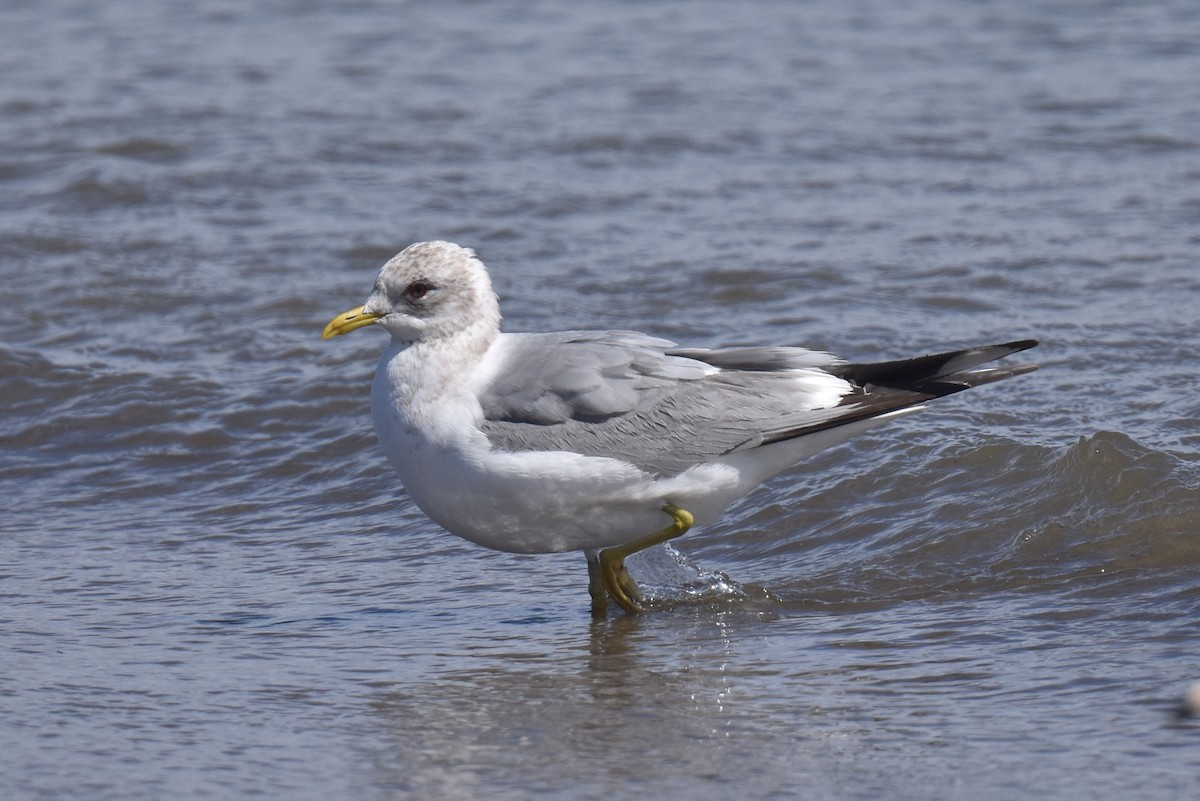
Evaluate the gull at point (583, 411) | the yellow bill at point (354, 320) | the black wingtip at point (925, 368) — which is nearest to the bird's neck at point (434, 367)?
the gull at point (583, 411)

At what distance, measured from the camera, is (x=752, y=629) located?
558cm

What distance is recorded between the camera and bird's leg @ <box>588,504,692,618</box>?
18.9 feet

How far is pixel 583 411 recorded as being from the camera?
17.8ft

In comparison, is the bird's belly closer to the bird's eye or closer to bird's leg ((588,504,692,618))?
bird's leg ((588,504,692,618))

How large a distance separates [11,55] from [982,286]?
10134 millimetres

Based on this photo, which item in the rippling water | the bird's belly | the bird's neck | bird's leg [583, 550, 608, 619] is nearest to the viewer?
the rippling water

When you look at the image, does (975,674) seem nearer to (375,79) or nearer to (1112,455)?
(1112,455)

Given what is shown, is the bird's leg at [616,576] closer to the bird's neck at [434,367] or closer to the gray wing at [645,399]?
the gray wing at [645,399]

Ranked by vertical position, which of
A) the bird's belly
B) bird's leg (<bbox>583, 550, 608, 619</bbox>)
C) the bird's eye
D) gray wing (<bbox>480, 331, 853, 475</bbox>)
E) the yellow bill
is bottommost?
bird's leg (<bbox>583, 550, 608, 619</bbox>)

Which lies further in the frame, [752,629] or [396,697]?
[752,629]

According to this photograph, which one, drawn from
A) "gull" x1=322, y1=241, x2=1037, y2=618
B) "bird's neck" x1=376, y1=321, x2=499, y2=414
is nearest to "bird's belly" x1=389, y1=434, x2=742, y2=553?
"gull" x1=322, y1=241, x2=1037, y2=618

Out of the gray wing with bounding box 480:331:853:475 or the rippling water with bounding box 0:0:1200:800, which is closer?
the rippling water with bounding box 0:0:1200:800

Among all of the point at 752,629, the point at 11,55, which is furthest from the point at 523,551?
the point at 11,55

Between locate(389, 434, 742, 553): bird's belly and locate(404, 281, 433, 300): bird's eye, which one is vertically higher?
locate(404, 281, 433, 300): bird's eye
